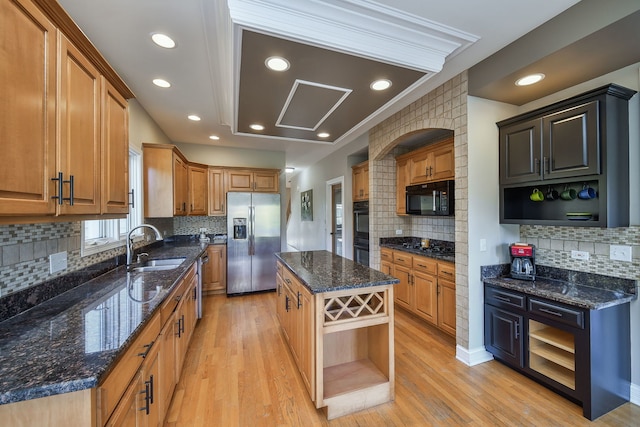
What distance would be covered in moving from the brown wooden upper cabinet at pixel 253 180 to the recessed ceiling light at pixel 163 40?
8.99 ft

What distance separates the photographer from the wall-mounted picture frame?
290 inches

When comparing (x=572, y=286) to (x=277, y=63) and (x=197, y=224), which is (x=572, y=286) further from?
(x=197, y=224)

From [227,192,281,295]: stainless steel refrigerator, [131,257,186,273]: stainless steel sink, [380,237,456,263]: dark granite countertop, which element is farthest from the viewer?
[227,192,281,295]: stainless steel refrigerator

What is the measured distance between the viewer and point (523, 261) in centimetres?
245

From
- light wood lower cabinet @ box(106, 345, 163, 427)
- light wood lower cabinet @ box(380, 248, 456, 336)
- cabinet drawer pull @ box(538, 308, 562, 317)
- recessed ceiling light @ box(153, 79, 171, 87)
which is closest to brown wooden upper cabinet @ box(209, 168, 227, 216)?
recessed ceiling light @ box(153, 79, 171, 87)

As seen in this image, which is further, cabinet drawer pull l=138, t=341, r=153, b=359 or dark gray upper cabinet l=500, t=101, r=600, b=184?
dark gray upper cabinet l=500, t=101, r=600, b=184

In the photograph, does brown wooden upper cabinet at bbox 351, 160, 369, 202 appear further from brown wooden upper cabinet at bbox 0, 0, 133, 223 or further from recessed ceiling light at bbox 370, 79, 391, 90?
brown wooden upper cabinet at bbox 0, 0, 133, 223

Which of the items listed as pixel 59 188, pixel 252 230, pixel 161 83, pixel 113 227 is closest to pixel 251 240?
pixel 252 230

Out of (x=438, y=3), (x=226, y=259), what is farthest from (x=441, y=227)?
(x=226, y=259)

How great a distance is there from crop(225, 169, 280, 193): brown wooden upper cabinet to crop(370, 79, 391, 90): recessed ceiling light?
2872 mm

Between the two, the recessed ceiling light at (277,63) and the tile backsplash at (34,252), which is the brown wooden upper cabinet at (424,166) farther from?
the tile backsplash at (34,252)

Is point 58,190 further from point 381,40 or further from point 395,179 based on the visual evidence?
point 395,179

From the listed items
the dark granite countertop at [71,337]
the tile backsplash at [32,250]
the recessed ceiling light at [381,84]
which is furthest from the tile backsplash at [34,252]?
the recessed ceiling light at [381,84]

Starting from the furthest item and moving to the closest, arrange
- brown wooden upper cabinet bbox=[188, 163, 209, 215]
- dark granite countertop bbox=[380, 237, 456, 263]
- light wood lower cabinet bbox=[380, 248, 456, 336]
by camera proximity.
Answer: brown wooden upper cabinet bbox=[188, 163, 209, 215] < dark granite countertop bbox=[380, 237, 456, 263] < light wood lower cabinet bbox=[380, 248, 456, 336]
